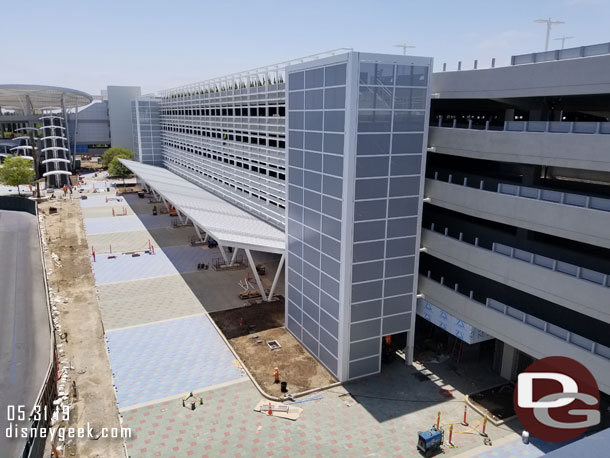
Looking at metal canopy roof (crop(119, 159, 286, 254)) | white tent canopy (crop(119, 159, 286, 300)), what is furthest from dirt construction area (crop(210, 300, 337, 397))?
metal canopy roof (crop(119, 159, 286, 254))

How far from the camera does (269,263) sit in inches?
1608

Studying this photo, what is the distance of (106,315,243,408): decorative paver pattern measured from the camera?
22141mm

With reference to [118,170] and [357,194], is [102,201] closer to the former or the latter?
[118,170]

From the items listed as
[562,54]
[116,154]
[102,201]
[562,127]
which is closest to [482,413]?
[562,127]

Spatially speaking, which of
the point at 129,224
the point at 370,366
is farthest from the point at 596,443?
the point at 129,224

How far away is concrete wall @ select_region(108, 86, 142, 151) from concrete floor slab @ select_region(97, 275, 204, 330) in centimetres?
8174

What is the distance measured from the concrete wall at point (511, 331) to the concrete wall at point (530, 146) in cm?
671

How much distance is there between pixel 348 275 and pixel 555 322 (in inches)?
369

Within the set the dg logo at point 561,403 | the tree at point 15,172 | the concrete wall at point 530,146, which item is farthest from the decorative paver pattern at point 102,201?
the dg logo at point 561,403

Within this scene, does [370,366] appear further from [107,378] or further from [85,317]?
[85,317]

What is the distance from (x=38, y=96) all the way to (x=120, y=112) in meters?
16.8

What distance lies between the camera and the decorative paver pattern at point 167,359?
22141mm

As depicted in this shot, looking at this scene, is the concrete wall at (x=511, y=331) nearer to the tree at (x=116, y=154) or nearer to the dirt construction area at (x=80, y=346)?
the dirt construction area at (x=80, y=346)

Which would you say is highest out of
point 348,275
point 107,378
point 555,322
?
point 348,275
